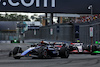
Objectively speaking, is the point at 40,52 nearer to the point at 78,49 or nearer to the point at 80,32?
the point at 78,49

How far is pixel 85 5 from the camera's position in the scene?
25.5 m

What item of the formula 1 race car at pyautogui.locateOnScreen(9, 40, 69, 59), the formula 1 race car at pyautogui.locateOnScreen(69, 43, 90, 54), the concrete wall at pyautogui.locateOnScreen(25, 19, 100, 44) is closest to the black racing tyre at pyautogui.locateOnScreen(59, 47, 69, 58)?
the formula 1 race car at pyautogui.locateOnScreen(9, 40, 69, 59)

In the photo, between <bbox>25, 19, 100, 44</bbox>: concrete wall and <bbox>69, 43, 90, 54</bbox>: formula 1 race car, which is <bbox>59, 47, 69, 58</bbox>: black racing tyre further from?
<bbox>25, 19, 100, 44</bbox>: concrete wall

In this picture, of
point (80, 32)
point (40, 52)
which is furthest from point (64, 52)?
point (80, 32)

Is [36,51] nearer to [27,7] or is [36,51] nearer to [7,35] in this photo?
[27,7]

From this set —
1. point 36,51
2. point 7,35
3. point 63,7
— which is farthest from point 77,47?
point 7,35

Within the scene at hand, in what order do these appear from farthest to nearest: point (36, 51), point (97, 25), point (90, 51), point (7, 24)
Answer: point (7, 24)
point (97, 25)
point (90, 51)
point (36, 51)

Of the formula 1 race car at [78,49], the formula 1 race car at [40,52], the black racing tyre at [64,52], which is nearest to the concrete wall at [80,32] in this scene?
the formula 1 race car at [78,49]

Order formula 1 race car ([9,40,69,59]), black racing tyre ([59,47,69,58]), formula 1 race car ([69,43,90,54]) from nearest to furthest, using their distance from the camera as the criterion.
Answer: formula 1 race car ([9,40,69,59]) < black racing tyre ([59,47,69,58]) < formula 1 race car ([69,43,90,54])

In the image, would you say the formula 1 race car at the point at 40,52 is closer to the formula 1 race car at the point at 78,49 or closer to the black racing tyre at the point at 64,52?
the black racing tyre at the point at 64,52

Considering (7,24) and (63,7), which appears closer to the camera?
(63,7)

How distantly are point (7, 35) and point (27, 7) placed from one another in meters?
65.0

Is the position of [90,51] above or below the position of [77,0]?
below

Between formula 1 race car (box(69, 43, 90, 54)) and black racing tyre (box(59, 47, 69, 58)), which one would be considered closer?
black racing tyre (box(59, 47, 69, 58))
